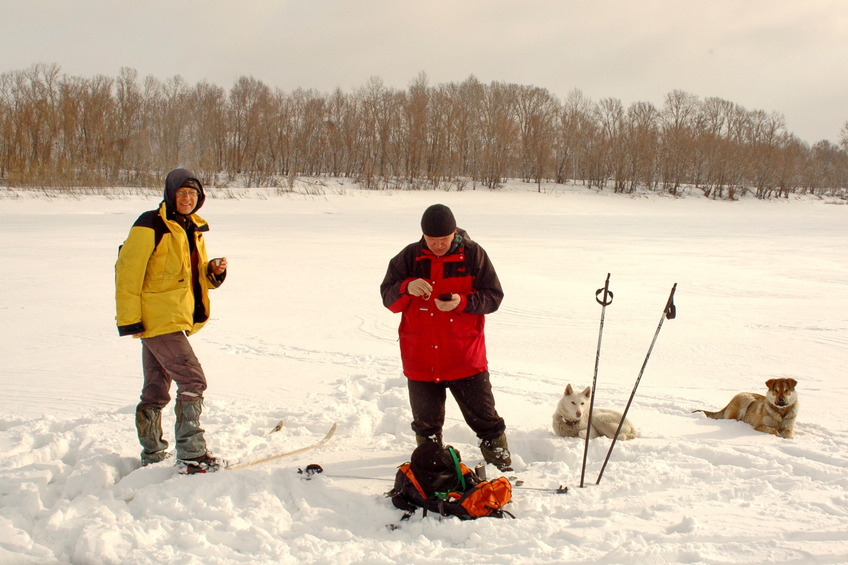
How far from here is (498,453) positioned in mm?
3795

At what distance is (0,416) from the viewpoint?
4547mm

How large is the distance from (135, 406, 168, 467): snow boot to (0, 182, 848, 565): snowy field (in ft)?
0.41

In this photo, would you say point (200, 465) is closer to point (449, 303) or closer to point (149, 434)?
point (149, 434)

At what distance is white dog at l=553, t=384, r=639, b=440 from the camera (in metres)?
4.31

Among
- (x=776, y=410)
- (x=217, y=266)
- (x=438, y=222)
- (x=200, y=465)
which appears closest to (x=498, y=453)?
(x=438, y=222)

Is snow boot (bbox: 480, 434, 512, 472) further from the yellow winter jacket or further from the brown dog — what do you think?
the brown dog

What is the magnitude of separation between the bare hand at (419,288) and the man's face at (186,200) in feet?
4.77

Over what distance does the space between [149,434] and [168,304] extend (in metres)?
0.88

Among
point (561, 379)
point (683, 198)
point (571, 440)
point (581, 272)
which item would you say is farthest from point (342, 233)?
point (683, 198)

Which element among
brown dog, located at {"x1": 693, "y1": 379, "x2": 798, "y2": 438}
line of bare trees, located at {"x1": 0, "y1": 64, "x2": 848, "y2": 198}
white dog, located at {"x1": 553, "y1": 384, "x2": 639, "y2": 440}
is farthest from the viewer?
line of bare trees, located at {"x1": 0, "y1": 64, "x2": 848, "y2": 198}

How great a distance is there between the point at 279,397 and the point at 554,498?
2.78m

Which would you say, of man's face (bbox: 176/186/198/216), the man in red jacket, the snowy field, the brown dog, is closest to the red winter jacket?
the man in red jacket

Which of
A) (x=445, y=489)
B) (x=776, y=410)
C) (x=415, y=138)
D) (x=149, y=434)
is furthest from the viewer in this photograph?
(x=415, y=138)

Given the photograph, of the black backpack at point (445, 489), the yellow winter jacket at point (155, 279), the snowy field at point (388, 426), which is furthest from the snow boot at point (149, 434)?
the black backpack at point (445, 489)
